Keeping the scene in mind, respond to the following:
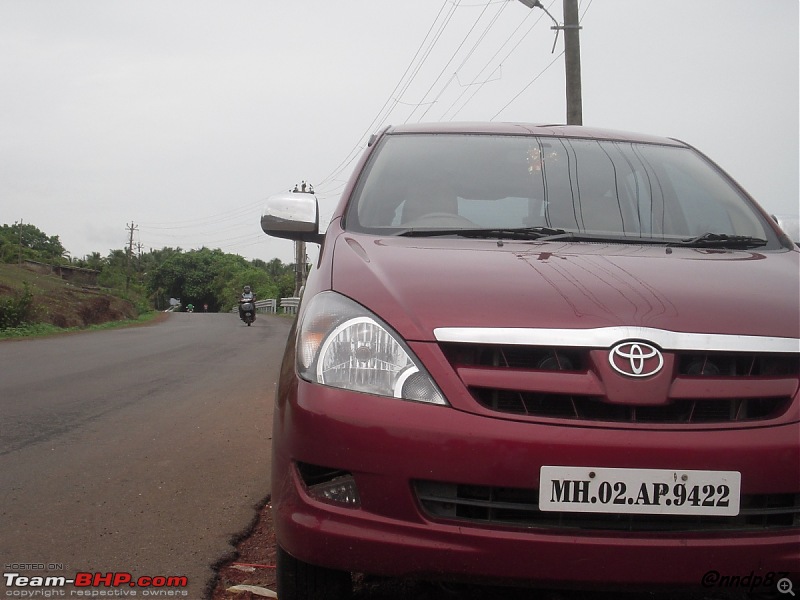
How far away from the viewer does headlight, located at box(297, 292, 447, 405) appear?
1939mm

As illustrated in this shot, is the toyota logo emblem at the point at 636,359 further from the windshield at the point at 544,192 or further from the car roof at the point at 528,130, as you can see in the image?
the car roof at the point at 528,130

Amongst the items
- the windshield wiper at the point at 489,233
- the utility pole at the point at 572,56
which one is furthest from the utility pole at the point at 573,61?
the windshield wiper at the point at 489,233

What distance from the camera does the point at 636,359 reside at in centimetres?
190

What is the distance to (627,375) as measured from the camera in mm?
1871

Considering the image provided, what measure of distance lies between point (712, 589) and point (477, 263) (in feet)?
3.37

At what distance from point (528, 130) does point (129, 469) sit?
2.75 metres

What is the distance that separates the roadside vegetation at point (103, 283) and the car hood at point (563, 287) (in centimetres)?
1634

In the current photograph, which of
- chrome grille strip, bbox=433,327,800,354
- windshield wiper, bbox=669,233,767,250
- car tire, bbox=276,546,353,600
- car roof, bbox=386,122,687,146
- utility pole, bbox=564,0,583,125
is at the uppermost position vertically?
utility pole, bbox=564,0,583,125

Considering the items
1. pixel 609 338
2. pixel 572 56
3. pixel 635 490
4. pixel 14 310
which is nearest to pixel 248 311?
pixel 14 310

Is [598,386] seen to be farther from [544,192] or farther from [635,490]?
[544,192]

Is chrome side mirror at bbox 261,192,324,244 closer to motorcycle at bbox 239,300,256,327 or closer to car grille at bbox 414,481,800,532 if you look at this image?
car grille at bbox 414,481,800,532

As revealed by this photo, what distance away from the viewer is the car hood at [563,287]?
1.98 m

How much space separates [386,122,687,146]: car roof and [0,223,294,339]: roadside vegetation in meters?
15.4
